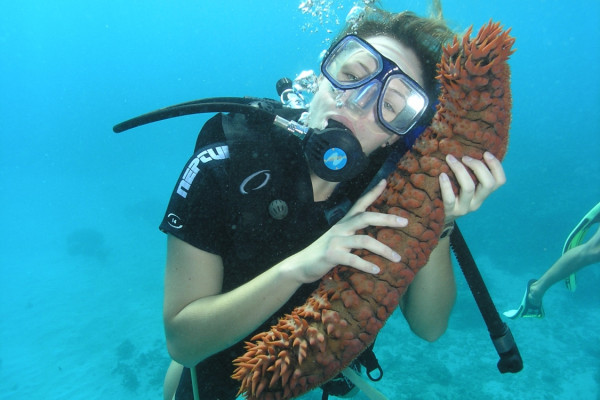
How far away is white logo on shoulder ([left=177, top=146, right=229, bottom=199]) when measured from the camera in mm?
1882

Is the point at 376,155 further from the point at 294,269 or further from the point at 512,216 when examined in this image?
the point at 512,216

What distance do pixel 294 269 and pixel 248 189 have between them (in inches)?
25.2

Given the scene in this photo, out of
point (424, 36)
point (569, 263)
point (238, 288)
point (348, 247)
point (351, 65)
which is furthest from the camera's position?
point (569, 263)

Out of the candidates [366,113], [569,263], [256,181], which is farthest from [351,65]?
[569,263]

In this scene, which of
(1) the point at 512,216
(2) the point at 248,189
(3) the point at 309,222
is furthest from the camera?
(1) the point at 512,216

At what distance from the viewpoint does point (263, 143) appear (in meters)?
2.00

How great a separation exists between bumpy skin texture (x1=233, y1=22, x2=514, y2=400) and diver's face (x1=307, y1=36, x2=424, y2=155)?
45 cm

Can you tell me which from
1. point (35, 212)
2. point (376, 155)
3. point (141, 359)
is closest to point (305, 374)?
point (376, 155)

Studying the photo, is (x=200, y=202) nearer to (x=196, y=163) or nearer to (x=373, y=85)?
(x=196, y=163)

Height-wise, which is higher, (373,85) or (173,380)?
(373,85)

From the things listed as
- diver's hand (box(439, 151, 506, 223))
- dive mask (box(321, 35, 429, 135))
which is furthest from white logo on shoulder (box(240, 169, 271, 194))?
diver's hand (box(439, 151, 506, 223))

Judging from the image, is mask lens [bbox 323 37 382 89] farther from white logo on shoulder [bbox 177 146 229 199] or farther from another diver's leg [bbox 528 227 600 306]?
another diver's leg [bbox 528 227 600 306]

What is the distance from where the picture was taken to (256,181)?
1.92 meters

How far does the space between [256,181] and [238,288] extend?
60cm
